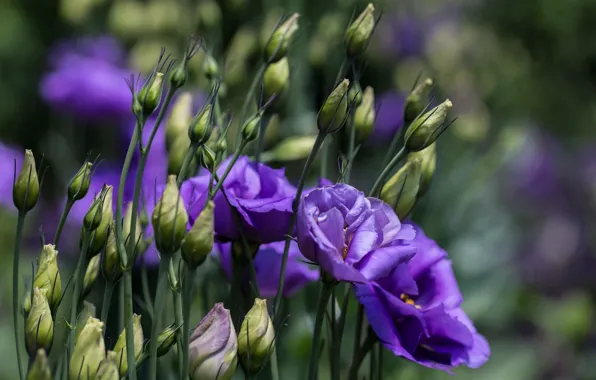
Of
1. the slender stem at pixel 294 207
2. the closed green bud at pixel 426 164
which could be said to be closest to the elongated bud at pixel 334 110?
the slender stem at pixel 294 207

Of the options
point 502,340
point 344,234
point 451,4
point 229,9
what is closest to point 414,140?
point 344,234

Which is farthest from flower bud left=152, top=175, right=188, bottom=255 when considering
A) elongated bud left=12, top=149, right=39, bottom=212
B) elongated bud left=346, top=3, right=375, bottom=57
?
elongated bud left=346, top=3, right=375, bottom=57

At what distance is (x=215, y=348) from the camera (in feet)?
1.72

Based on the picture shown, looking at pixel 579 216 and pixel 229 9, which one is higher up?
pixel 229 9

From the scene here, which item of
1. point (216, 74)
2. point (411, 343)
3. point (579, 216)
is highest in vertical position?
point (216, 74)

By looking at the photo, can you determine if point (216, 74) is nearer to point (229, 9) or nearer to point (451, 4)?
point (229, 9)

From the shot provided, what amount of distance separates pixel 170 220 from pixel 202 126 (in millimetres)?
72

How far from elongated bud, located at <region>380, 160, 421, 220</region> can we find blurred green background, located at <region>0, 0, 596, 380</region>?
221mm

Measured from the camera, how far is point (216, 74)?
0.71 metres

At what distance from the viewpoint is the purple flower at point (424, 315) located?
1.90 ft

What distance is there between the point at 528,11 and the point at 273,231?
2.87 m

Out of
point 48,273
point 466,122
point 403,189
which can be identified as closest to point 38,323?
point 48,273

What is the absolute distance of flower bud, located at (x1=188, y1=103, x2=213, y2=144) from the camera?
53cm

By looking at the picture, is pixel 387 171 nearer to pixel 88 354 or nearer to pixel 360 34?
pixel 360 34
